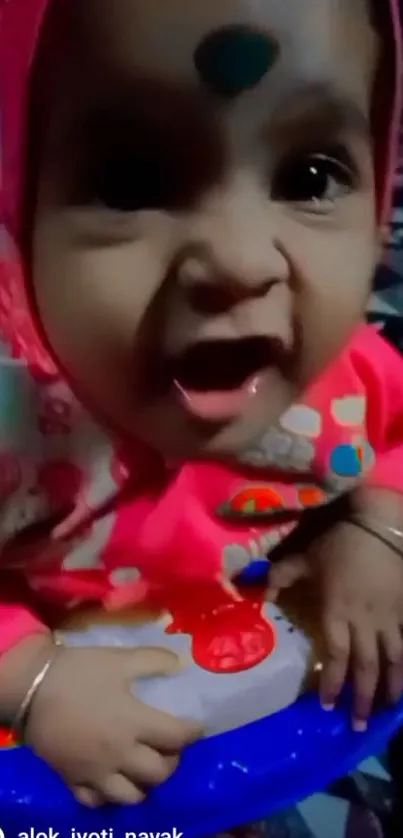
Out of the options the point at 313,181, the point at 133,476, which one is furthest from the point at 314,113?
the point at 133,476

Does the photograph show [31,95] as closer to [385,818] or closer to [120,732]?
[120,732]

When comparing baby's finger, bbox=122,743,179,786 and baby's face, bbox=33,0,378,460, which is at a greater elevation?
baby's face, bbox=33,0,378,460

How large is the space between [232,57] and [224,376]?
0.36 ft

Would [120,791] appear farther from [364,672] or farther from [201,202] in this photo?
[201,202]

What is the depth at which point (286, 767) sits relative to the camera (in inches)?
16.1

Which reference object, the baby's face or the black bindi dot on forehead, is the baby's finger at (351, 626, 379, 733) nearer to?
the baby's face

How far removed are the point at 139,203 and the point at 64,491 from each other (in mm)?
122

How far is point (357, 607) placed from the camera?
0.45m

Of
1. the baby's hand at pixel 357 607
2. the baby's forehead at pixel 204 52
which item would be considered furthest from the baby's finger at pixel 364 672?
the baby's forehead at pixel 204 52

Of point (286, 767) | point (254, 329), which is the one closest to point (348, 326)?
point (254, 329)

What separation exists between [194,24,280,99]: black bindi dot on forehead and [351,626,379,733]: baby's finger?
0.73ft

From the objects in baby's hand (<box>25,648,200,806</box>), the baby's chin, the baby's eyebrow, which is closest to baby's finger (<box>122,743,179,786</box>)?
baby's hand (<box>25,648,200,806</box>)

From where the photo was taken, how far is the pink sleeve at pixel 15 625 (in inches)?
16.8

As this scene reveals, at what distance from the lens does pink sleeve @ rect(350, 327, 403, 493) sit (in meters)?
0.48
